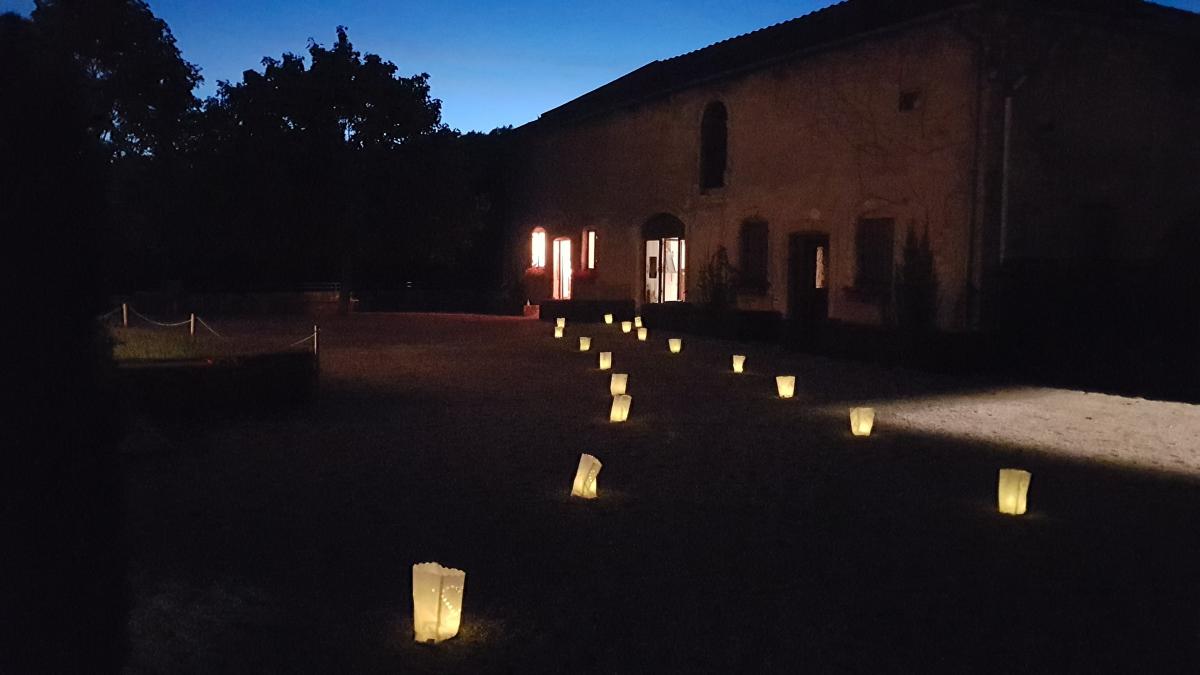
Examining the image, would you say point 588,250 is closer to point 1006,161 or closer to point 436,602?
point 1006,161

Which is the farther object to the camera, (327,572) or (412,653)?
(327,572)

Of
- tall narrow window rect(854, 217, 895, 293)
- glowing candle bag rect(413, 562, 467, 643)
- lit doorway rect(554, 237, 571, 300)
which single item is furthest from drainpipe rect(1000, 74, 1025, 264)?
lit doorway rect(554, 237, 571, 300)

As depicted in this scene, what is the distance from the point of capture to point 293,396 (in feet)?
32.7

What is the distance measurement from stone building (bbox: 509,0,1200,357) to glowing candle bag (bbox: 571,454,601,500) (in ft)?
33.5

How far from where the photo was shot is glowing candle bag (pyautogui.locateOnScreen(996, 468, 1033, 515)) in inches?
235

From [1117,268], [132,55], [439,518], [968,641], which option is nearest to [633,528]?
[439,518]

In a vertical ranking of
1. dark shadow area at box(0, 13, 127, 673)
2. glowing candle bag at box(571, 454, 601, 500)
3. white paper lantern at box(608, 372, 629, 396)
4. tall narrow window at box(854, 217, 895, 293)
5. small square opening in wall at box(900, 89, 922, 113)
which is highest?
small square opening in wall at box(900, 89, 922, 113)

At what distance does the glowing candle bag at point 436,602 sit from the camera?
3.89 metres

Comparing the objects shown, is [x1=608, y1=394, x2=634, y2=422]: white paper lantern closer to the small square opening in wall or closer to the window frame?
the small square opening in wall

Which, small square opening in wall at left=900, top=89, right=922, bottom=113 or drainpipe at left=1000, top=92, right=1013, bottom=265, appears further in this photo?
small square opening in wall at left=900, top=89, right=922, bottom=113

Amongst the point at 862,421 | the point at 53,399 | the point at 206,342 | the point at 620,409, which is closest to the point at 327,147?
the point at 206,342

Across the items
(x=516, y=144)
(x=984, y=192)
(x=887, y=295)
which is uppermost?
(x=516, y=144)

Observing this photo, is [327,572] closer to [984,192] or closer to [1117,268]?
[984,192]

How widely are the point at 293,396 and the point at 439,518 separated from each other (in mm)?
4750
